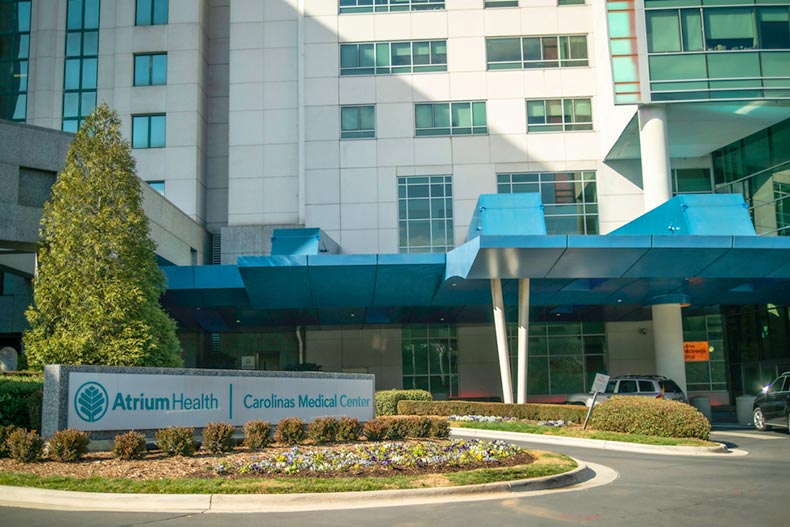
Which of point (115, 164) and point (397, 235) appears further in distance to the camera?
point (397, 235)

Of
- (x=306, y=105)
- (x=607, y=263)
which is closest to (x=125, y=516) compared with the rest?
(x=607, y=263)

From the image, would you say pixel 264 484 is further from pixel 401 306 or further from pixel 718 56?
pixel 718 56

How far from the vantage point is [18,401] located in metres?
15.1

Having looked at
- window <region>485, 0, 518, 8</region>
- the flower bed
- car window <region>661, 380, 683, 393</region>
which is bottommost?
the flower bed

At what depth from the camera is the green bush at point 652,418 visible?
20500mm

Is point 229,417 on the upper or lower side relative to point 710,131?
lower

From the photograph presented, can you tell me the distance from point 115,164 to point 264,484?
12.8 meters

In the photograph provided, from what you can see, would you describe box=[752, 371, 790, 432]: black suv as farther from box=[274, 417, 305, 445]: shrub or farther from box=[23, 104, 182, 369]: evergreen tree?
box=[23, 104, 182, 369]: evergreen tree

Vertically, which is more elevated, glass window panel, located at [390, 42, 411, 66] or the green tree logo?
glass window panel, located at [390, 42, 411, 66]

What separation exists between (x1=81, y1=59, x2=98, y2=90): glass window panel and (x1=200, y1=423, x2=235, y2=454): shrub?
97.8ft

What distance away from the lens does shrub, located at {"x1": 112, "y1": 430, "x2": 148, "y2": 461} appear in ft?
44.5

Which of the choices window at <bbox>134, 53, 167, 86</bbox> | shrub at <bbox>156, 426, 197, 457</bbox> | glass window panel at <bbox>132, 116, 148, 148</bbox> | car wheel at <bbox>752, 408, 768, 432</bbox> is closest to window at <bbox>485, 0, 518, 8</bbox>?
window at <bbox>134, 53, 167, 86</bbox>

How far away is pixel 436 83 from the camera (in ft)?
127

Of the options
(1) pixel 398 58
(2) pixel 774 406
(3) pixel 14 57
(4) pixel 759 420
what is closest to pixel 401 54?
(1) pixel 398 58
